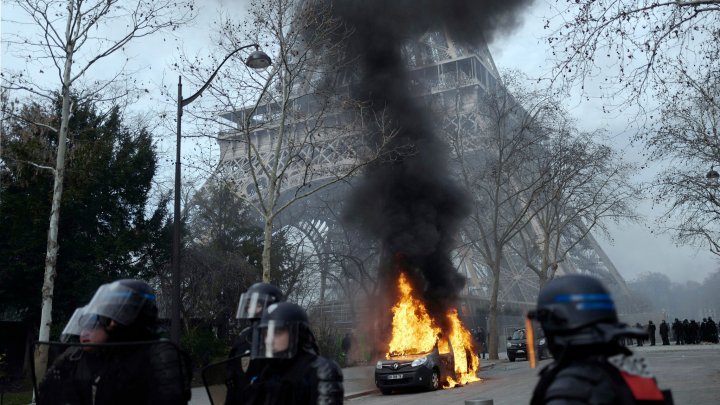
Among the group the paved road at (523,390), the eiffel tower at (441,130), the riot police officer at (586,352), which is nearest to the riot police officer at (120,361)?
the riot police officer at (586,352)

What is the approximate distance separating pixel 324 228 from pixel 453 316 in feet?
65.4

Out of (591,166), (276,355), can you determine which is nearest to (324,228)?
(591,166)

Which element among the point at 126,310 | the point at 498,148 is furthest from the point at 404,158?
the point at 126,310

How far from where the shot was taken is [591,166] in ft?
102

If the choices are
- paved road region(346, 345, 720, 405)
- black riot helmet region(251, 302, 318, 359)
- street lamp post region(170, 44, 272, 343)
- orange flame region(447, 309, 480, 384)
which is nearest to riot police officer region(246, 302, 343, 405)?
black riot helmet region(251, 302, 318, 359)

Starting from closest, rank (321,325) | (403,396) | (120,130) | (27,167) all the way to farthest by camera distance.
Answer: (403,396) < (27,167) < (120,130) < (321,325)

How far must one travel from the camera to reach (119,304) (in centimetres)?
332

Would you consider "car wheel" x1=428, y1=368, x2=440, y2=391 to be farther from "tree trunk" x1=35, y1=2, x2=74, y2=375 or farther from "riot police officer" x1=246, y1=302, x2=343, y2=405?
"riot police officer" x1=246, y1=302, x2=343, y2=405

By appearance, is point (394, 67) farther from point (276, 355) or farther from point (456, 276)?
point (276, 355)

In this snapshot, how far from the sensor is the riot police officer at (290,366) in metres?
3.29

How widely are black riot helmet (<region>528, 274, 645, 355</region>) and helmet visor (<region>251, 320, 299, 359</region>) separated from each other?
1.46m

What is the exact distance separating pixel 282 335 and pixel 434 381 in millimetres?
13034

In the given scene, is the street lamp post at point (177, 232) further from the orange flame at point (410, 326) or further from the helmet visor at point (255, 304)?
the orange flame at point (410, 326)

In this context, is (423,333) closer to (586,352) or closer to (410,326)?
(410,326)
